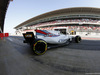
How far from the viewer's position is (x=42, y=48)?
7.36 feet

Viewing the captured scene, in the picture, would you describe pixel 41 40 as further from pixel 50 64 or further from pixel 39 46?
pixel 50 64

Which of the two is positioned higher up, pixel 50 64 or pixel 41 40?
pixel 41 40

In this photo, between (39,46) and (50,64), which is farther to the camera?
(39,46)

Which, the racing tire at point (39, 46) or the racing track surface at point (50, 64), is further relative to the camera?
the racing tire at point (39, 46)

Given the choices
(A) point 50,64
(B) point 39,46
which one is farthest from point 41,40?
(A) point 50,64

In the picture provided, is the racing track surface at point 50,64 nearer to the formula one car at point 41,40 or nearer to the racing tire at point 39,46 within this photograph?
the racing tire at point 39,46

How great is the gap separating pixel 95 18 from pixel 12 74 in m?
34.7

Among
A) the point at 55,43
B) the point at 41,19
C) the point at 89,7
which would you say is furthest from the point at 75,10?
the point at 55,43

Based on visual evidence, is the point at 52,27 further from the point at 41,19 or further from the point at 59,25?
the point at 41,19

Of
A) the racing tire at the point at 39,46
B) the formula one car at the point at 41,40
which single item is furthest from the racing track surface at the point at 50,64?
the formula one car at the point at 41,40

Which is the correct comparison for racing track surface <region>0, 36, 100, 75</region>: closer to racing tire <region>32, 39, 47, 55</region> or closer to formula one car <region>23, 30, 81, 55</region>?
racing tire <region>32, 39, 47, 55</region>

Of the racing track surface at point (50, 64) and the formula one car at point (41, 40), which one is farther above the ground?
the formula one car at point (41, 40)

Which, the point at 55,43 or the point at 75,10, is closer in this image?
the point at 55,43

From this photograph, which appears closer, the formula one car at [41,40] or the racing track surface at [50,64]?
the racing track surface at [50,64]
